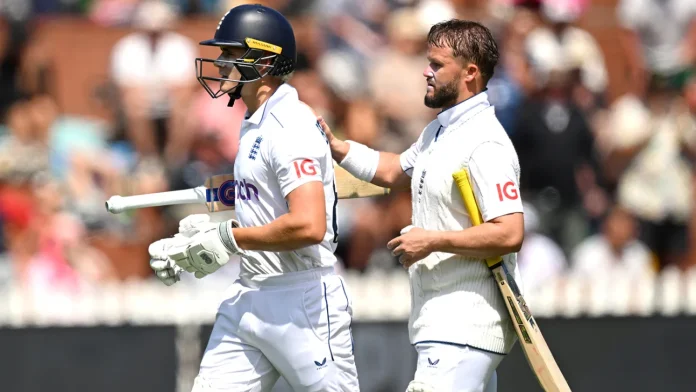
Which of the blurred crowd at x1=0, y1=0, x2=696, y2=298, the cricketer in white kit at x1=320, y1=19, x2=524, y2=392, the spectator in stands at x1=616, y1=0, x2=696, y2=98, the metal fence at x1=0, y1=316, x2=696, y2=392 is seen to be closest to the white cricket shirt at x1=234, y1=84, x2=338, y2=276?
the cricketer in white kit at x1=320, y1=19, x2=524, y2=392

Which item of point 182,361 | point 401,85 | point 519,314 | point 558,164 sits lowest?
point 182,361

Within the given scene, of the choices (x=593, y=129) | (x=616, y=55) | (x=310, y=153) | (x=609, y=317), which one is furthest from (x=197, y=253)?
(x=616, y=55)

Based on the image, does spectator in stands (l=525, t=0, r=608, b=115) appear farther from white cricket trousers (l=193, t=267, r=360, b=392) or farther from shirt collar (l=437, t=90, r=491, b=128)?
white cricket trousers (l=193, t=267, r=360, b=392)

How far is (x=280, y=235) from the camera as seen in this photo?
16.5 ft

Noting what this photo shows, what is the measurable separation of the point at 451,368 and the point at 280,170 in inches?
42.6

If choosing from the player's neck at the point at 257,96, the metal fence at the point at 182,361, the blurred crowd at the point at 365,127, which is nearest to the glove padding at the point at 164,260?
the player's neck at the point at 257,96

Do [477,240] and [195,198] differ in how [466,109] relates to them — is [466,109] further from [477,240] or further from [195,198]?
[195,198]

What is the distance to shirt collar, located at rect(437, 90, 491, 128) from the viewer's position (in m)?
5.26

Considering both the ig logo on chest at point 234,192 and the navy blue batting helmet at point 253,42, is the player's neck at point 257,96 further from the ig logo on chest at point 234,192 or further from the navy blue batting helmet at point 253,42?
the ig logo on chest at point 234,192

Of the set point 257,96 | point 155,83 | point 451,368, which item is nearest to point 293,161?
point 257,96

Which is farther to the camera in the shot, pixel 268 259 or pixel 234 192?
pixel 234 192

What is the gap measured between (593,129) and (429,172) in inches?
225

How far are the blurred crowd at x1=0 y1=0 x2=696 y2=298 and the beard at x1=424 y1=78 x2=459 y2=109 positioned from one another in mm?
4463

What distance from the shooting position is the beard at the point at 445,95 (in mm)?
5227
